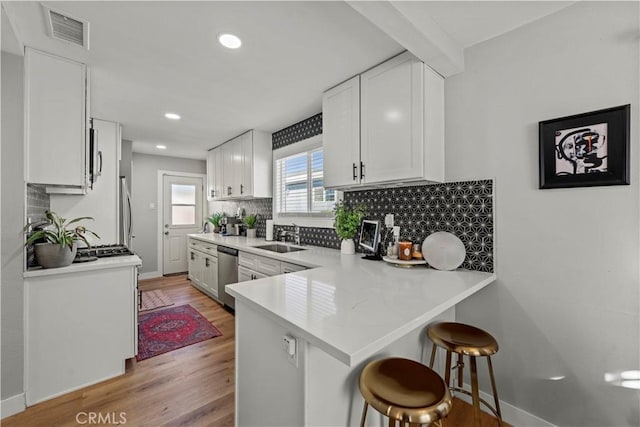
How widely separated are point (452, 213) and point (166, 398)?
2413mm

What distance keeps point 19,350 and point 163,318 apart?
151cm

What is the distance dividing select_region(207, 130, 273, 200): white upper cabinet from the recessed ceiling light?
1.94 m

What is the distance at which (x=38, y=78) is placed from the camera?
73.1 inches

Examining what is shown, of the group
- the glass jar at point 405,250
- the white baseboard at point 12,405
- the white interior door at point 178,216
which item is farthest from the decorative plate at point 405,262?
the white interior door at point 178,216

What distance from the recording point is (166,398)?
1.84m

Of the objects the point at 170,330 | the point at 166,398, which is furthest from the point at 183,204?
the point at 166,398

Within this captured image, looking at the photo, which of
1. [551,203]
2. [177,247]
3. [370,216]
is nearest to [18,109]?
[370,216]

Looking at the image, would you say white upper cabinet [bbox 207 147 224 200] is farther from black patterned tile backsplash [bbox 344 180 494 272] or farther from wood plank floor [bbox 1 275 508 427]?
black patterned tile backsplash [bbox 344 180 494 272]

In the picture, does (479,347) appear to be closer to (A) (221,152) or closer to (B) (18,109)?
(B) (18,109)

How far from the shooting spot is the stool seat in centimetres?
138

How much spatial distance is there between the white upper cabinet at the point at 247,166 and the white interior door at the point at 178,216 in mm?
1745

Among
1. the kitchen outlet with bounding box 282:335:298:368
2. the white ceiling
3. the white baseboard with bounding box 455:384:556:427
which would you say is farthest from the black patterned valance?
the white baseboard with bounding box 455:384:556:427

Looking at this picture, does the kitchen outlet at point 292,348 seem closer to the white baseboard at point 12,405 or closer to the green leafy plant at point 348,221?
the green leafy plant at point 348,221

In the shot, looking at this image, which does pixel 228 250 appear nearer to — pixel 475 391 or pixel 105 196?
pixel 105 196
